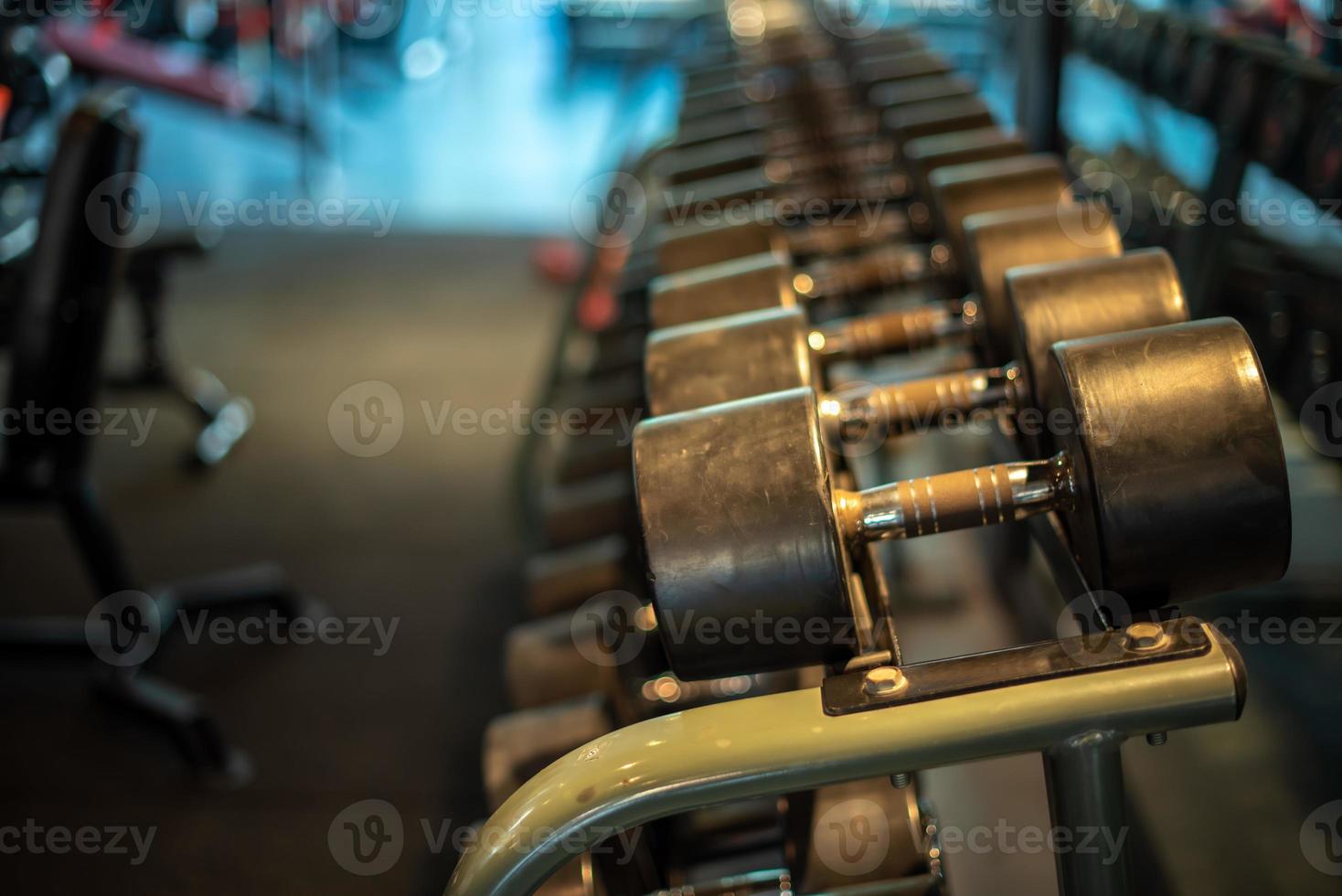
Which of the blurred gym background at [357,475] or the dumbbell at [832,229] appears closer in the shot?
the dumbbell at [832,229]

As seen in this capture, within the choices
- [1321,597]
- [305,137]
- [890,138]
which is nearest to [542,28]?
[305,137]

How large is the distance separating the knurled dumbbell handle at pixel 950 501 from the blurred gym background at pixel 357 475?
2.00 ft

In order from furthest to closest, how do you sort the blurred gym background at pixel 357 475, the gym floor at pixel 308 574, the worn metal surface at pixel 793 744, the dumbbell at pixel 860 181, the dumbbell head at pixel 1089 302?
the gym floor at pixel 308 574
the dumbbell at pixel 860 181
the blurred gym background at pixel 357 475
the dumbbell head at pixel 1089 302
the worn metal surface at pixel 793 744

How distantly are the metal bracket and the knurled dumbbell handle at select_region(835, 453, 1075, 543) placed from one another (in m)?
0.10

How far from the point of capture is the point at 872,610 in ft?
2.74

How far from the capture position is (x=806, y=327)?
3.14ft

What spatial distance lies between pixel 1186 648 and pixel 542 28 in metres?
9.11

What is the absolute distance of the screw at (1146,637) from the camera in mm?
653

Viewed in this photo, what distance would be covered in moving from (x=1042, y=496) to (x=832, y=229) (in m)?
0.94

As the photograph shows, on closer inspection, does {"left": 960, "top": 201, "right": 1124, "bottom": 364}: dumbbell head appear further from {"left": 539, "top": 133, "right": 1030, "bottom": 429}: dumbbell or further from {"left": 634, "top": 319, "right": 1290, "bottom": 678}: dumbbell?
{"left": 634, "top": 319, "right": 1290, "bottom": 678}: dumbbell

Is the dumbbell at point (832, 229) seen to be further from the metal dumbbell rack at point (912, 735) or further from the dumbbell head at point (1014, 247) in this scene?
the metal dumbbell rack at point (912, 735)

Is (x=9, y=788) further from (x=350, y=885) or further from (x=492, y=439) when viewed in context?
(x=492, y=439)

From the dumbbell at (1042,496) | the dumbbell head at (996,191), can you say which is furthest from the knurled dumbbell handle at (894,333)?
the dumbbell at (1042,496)

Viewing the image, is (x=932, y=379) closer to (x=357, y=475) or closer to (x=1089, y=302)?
(x=1089, y=302)
